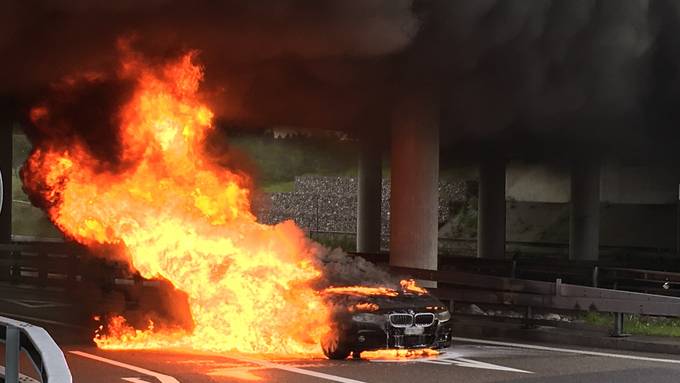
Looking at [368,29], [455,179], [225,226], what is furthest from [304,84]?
[455,179]

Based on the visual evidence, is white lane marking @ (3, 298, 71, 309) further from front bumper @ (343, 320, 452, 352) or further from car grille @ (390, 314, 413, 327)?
car grille @ (390, 314, 413, 327)

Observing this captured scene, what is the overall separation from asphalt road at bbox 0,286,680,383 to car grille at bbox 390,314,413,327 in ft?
1.64

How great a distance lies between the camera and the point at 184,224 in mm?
13961

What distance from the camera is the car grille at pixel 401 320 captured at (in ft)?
38.3

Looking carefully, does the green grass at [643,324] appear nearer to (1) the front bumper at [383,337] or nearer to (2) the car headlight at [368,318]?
(1) the front bumper at [383,337]

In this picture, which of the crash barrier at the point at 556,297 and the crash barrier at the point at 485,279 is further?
the crash barrier at the point at 485,279

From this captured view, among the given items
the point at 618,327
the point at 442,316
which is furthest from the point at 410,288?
the point at 618,327

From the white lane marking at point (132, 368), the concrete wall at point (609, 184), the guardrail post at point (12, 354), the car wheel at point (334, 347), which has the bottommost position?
the white lane marking at point (132, 368)

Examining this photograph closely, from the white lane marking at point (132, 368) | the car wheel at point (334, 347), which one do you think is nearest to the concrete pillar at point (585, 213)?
the car wheel at point (334, 347)

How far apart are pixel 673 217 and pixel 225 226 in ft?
113

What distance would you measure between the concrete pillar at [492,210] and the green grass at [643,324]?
1961 centimetres

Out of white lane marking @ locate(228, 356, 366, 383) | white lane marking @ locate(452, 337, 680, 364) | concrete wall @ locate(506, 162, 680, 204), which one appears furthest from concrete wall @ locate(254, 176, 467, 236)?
white lane marking @ locate(228, 356, 366, 383)

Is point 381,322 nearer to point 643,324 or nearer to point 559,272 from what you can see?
point 643,324

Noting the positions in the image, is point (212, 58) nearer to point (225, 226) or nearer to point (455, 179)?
point (225, 226)
